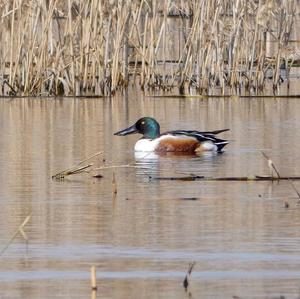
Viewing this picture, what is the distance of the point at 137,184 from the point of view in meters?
9.09

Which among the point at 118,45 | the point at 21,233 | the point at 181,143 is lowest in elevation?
the point at 181,143

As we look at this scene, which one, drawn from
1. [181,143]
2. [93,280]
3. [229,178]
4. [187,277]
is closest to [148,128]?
[181,143]

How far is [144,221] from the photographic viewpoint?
727cm

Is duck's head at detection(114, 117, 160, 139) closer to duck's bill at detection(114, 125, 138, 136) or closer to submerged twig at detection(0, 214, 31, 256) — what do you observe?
duck's bill at detection(114, 125, 138, 136)

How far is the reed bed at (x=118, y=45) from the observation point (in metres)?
18.0

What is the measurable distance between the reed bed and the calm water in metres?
4.55

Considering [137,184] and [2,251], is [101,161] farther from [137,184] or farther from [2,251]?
[2,251]

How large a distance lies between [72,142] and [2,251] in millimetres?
6131

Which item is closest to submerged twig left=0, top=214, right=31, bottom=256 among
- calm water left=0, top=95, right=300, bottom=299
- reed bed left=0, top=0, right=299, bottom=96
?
calm water left=0, top=95, right=300, bottom=299

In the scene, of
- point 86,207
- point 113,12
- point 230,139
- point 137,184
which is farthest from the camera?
point 113,12

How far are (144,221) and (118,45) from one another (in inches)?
436

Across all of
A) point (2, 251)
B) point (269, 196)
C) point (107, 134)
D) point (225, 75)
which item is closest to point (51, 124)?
point (107, 134)

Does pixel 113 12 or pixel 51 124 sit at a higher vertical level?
pixel 113 12

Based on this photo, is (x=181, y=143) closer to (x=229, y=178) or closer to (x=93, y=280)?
(x=229, y=178)
